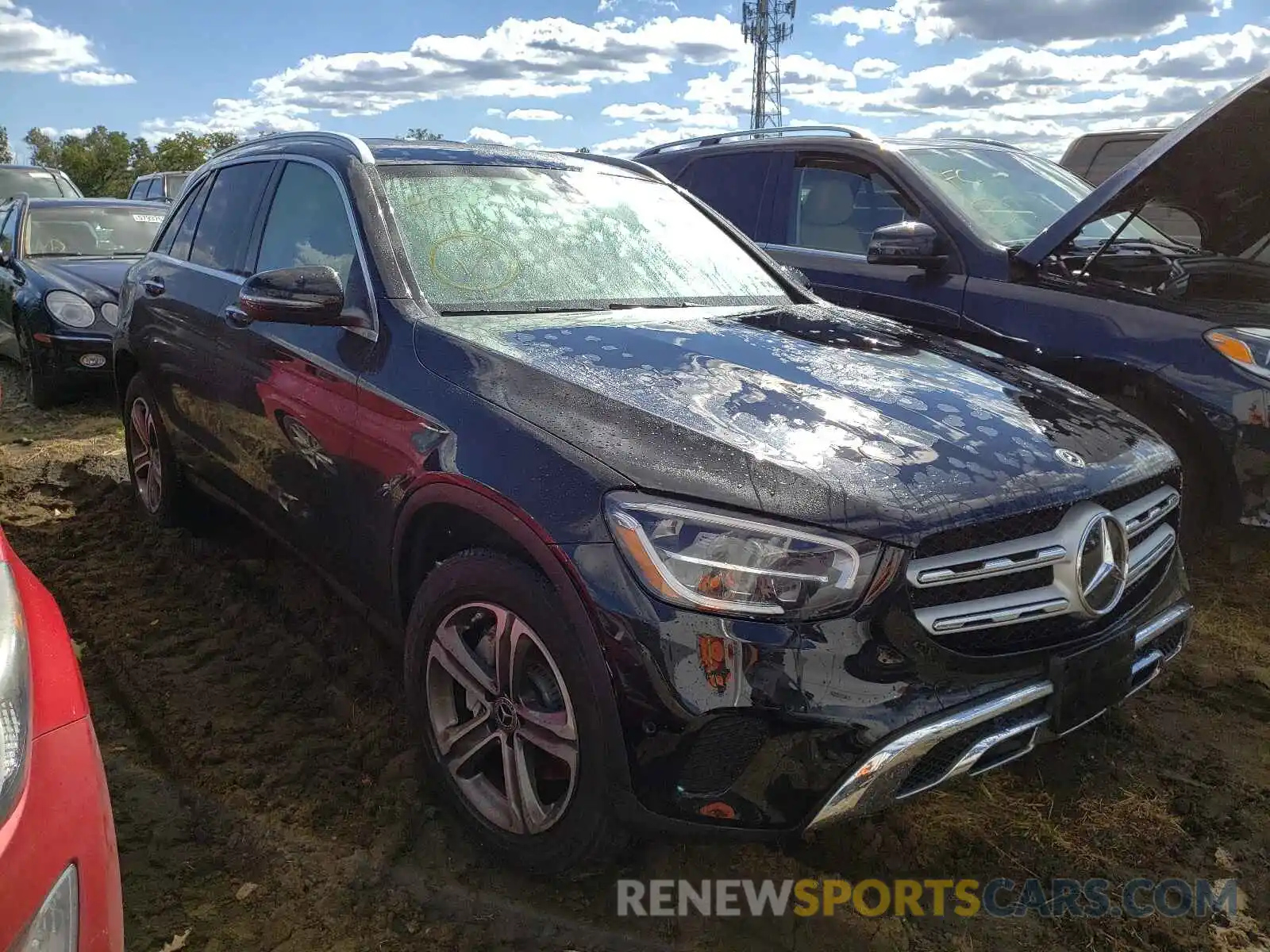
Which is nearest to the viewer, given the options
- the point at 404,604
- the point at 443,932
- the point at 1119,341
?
the point at 443,932

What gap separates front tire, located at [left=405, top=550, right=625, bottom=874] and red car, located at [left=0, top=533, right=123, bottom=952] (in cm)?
83

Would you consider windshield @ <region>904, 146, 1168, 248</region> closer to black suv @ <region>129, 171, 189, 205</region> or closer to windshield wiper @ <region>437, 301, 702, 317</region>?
windshield wiper @ <region>437, 301, 702, 317</region>

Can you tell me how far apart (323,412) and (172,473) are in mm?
1884

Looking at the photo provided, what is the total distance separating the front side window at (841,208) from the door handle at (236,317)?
292cm

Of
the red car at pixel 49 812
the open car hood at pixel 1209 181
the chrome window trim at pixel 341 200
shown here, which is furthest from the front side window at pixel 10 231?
the red car at pixel 49 812

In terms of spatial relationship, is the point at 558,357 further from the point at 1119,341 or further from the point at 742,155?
the point at 742,155

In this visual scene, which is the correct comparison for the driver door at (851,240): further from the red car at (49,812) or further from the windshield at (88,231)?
the windshield at (88,231)

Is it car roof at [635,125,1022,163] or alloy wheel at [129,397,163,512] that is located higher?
car roof at [635,125,1022,163]

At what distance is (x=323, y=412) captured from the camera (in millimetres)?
2885

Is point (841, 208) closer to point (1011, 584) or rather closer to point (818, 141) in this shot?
point (818, 141)

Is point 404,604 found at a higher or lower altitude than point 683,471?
lower

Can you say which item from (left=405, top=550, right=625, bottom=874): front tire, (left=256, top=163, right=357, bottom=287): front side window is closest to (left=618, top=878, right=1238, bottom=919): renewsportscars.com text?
(left=405, top=550, right=625, bottom=874): front tire

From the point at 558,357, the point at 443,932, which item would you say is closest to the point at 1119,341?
the point at 558,357

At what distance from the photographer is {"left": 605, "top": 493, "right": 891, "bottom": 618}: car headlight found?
1917 millimetres
